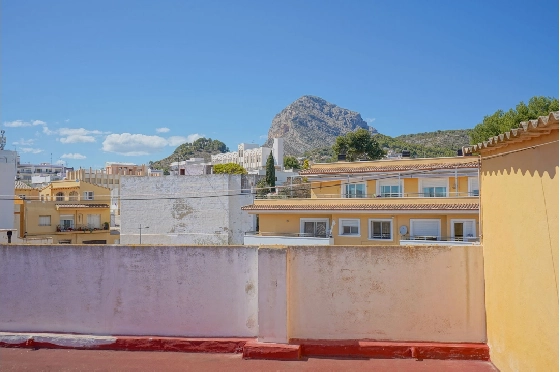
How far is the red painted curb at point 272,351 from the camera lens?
583cm

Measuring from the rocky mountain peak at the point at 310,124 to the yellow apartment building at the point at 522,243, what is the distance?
123 meters

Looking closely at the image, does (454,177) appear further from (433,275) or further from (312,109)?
(312,109)

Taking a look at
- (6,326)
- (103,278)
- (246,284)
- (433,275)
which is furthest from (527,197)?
(6,326)

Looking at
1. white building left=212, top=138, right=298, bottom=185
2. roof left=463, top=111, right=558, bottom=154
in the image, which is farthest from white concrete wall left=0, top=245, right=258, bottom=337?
white building left=212, top=138, right=298, bottom=185

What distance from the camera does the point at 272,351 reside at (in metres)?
5.86

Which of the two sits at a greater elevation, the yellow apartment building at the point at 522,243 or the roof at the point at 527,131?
the roof at the point at 527,131

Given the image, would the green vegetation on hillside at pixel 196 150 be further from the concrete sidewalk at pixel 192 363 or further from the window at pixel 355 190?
the concrete sidewalk at pixel 192 363

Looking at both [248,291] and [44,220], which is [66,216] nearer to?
[44,220]

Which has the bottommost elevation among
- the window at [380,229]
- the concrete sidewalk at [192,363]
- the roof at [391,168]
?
the concrete sidewalk at [192,363]

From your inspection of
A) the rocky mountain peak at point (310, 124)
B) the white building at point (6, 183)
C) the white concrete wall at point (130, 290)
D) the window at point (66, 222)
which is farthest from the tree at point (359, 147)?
the rocky mountain peak at point (310, 124)

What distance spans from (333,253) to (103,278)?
127 inches

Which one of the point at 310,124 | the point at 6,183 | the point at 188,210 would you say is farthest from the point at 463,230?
the point at 310,124

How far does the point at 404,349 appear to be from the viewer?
5.85 m

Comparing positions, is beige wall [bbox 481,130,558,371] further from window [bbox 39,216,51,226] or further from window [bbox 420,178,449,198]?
window [bbox 39,216,51,226]
